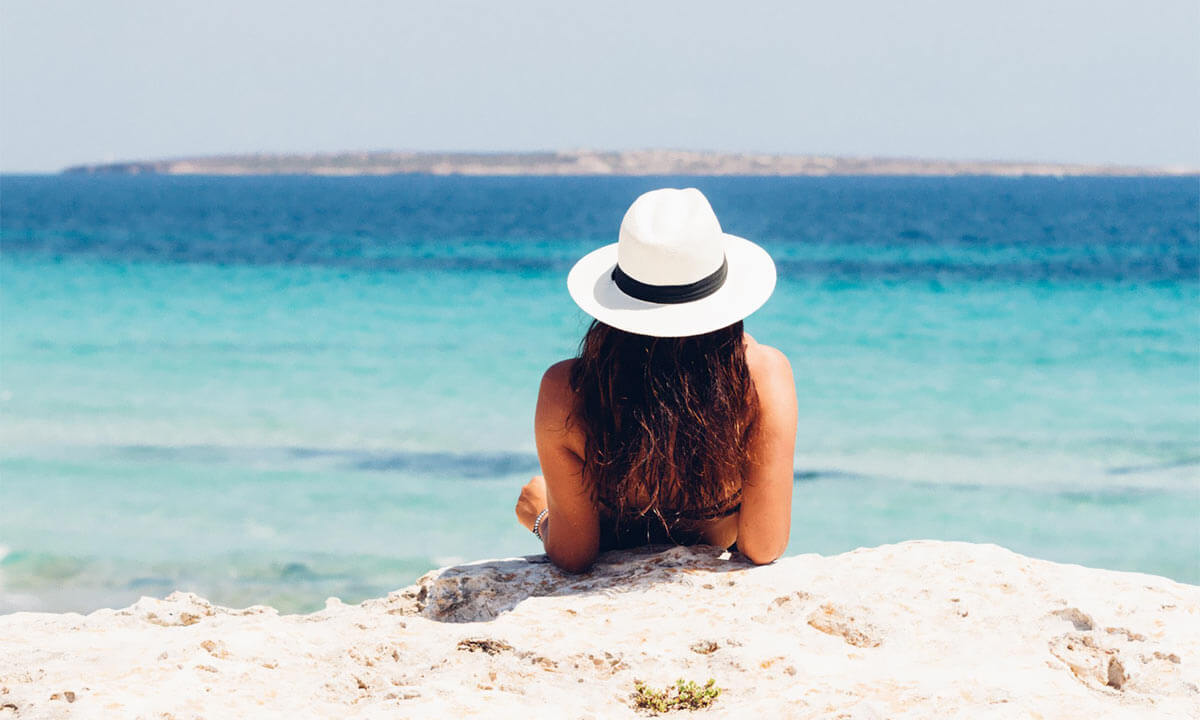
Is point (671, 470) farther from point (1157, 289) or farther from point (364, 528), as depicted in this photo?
point (1157, 289)

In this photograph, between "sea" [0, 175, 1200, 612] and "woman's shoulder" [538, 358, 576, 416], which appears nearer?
"woman's shoulder" [538, 358, 576, 416]

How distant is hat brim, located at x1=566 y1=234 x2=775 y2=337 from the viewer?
93.2 inches

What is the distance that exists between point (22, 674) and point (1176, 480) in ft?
23.5

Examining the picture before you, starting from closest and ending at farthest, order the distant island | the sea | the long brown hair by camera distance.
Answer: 1. the long brown hair
2. the sea
3. the distant island

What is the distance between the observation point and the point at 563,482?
2.73 meters

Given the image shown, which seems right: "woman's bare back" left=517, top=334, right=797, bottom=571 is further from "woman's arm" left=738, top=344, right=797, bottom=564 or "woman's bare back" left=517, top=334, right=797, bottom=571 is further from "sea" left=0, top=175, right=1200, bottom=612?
"sea" left=0, top=175, right=1200, bottom=612

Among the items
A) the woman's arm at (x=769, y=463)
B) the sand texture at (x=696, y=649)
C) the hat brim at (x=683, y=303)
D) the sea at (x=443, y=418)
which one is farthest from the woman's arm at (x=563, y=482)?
the sea at (x=443, y=418)

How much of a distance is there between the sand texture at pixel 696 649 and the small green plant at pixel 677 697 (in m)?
0.03

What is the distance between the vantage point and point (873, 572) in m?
2.62

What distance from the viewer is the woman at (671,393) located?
2426 millimetres

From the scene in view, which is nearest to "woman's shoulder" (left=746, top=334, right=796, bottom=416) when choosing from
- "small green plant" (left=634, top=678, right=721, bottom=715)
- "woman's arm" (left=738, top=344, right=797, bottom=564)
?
"woman's arm" (left=738, top=344, right=797, bottom=564)

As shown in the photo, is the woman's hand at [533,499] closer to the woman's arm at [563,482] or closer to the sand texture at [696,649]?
the woman's arm at [563,482]

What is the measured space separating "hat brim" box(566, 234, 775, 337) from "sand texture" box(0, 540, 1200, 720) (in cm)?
72

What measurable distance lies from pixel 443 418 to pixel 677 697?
662 cm
